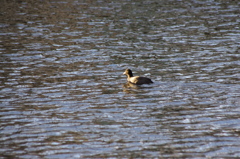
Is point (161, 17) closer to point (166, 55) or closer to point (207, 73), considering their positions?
point (166, 55)

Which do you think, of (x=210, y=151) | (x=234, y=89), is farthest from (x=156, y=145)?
(x=234, y=89)

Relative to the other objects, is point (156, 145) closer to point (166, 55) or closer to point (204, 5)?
point (166, 55)

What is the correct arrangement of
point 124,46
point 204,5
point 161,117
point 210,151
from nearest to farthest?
point 210,151 < point 161,117 < point 124,46 < point 204,5

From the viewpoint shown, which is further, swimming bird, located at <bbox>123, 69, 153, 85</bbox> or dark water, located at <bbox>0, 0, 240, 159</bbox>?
swimming bird, located at <bbox>123, 69, 153, 85</bbox>

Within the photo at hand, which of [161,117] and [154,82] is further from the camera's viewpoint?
[154,82]

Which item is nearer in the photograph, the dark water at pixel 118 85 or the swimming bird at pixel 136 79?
the dark water at pixel 118 85

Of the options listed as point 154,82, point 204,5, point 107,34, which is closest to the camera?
point 154,82

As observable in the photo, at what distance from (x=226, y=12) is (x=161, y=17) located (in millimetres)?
5495

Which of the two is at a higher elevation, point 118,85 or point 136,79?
point 136,79

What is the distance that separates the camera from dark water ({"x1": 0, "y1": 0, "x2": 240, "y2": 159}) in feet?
41.1

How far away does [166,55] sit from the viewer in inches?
950

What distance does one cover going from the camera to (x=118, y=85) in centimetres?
1922

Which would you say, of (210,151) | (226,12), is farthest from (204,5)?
(210,151)

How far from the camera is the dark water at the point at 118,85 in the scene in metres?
12.5
